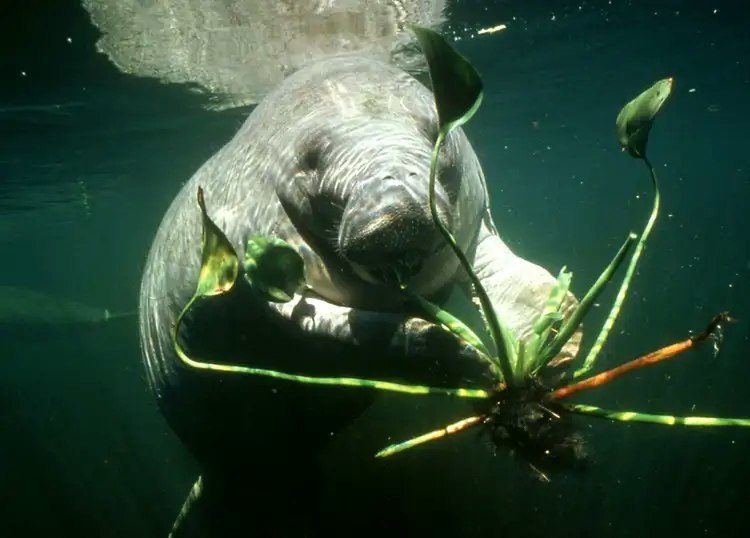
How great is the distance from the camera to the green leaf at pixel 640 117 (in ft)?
9.73

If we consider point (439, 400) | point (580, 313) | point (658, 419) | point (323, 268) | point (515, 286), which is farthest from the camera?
point (439, 400)

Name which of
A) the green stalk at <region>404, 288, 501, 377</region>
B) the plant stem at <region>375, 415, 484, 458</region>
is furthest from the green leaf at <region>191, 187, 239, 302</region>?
the plant stem at <region>375, 415, 484, 458</region>

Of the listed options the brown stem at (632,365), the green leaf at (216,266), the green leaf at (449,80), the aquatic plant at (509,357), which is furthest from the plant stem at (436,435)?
the green leaf at (449,80)

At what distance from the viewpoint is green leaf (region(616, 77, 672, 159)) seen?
2.97 metres

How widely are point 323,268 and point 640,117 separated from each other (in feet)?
5.92

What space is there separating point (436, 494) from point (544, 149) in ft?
109

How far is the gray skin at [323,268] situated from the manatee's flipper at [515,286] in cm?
1

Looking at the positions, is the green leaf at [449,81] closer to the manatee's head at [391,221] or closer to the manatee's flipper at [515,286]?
the manatee's head at [391,221]

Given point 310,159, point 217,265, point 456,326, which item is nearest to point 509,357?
point 456,326

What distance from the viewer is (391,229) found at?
281cm

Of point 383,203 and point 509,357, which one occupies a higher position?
point 383,203

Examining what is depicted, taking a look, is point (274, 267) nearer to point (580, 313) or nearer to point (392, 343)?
point (392, 343)

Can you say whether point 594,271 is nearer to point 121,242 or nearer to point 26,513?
point 26,513

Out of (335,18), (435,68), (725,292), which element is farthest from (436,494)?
(725,292)
